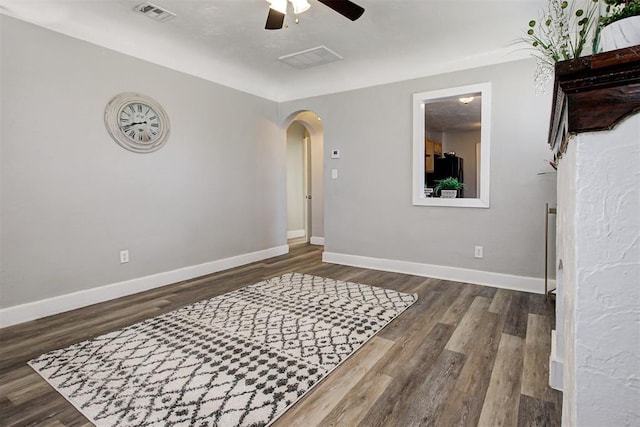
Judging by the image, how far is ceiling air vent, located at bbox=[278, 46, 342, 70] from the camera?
138 inches

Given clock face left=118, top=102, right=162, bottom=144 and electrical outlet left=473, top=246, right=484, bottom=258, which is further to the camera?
electrical outlet left=473, top=246, right=484, bottom=258

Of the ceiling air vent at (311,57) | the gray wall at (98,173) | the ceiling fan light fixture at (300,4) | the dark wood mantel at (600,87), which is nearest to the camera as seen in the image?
the dark wood mantel at (600,87)

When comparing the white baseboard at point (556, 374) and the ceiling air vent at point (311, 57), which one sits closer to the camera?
the white baseboard at point (556, 374)

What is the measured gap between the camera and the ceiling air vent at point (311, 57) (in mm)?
3502

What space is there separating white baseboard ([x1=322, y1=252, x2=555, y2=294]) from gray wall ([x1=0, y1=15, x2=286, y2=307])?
4.81ft

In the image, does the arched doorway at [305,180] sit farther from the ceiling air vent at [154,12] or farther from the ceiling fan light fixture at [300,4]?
the ceiling fan light fixture at [300,4]

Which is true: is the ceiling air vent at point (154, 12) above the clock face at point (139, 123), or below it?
above

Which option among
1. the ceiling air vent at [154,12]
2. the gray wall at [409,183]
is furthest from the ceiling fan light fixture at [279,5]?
the gray wall at [409,183]

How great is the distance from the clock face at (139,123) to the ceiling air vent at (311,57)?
150 centimetres

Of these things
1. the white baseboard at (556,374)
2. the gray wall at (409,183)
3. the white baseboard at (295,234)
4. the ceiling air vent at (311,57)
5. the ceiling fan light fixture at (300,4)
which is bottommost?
the white baseboard at (556,374)

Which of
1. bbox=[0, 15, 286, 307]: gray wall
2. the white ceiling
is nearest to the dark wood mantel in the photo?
the white ceiling

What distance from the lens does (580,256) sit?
0.62m

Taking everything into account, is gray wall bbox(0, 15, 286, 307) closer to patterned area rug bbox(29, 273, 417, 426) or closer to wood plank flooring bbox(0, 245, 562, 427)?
wood plank flooring bbox(0, 245, 562, 427)

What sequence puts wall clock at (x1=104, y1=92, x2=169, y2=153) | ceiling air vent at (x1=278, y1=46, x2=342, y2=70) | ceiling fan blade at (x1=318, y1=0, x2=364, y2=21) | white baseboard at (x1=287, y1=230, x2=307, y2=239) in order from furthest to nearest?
white baseboard at (x1=287, y1=230, x2=307, y2=239)
ceiling air vent at (x1=278, y1=46, x2=342, y2=70)
wall clock at (x1=104, y1=92, x2=169, y2=153)
ceiling fan blade at (x1=318, y1=0, x2=364, y2=21)
